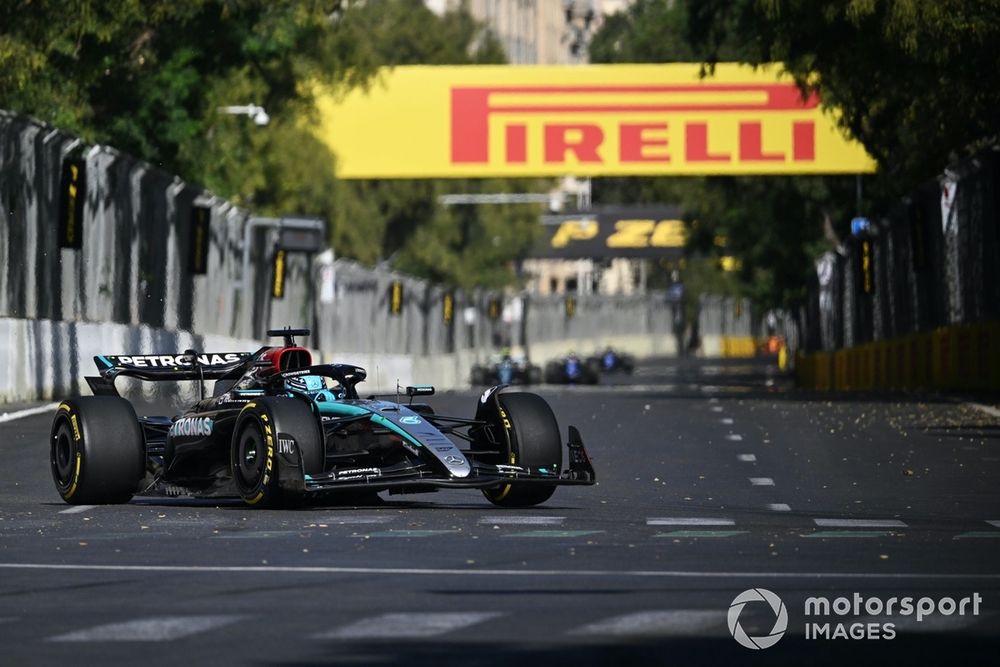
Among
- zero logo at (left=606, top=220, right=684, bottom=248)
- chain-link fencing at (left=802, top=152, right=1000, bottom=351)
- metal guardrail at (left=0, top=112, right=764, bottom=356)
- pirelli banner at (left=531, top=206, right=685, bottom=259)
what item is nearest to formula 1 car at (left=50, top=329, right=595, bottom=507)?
metal guardrail at (left=0, top=112, right=764, bottom=356)

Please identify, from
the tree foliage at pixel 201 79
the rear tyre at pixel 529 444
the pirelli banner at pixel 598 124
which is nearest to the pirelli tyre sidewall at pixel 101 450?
the rear tyre at pixel 529 444

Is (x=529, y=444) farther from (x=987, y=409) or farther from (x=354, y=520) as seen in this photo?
(x=987, y=409)

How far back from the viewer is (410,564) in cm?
1130

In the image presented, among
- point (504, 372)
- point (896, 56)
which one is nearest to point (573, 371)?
point (504, 372)

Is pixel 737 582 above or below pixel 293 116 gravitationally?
below

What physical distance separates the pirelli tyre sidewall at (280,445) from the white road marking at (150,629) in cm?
503

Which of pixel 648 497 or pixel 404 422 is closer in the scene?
pixel 404 422

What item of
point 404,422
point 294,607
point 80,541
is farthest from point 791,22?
point 294,607

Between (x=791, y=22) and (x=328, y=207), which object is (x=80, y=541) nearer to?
(x=791, y=22)

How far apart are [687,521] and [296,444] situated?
2247 mm

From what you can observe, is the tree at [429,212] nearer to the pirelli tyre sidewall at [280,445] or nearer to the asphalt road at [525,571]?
the asphalt road at [525,571]

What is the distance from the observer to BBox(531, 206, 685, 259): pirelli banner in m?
130

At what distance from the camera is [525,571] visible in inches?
432

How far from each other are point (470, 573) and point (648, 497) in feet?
18.2
